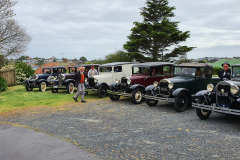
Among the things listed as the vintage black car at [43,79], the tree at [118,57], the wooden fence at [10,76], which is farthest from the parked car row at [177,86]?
the tree at [118,57]

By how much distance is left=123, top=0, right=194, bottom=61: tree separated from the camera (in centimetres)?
2984

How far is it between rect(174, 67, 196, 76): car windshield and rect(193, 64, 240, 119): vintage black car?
2160 mm

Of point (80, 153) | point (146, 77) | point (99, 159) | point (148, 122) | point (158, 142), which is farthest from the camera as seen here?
point (146, 77)

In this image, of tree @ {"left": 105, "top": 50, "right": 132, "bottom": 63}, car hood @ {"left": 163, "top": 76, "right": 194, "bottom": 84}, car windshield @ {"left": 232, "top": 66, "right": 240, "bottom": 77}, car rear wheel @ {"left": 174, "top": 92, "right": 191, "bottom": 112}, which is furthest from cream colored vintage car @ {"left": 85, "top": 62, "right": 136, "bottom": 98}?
tree @ {"left": 105, "top": 50, "right": 132, "bottom": 63}

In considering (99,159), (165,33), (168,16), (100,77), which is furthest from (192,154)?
(168,16)

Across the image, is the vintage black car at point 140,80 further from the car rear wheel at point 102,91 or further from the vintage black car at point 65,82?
the vintage black car at point 65,82

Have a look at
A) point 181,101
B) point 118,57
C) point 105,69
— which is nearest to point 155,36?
point 118,57

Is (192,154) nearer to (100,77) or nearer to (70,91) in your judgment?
(100,77)

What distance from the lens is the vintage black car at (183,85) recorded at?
27.7ft

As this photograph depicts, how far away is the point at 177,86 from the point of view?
8.80 meters

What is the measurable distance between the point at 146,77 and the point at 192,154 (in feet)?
22.1

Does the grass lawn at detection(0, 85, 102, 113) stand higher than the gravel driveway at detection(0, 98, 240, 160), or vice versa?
the grass lawn at detection(0, 85, 102, 113)

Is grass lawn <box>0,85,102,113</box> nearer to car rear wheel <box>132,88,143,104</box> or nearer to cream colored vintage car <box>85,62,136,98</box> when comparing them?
cream colored vintage car <box>85,62,136,98</box>

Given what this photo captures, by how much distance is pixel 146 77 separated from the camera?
35.8ft
